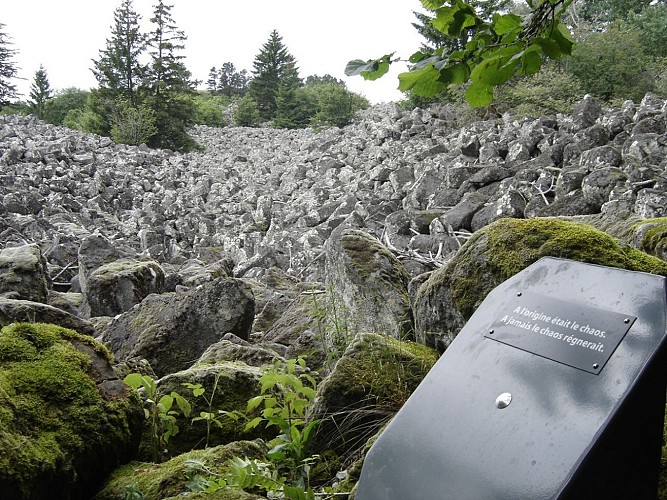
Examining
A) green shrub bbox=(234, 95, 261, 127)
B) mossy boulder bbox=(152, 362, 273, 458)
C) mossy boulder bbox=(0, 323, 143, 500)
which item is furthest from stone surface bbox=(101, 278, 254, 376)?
green shrub bbox=(234, 95, 261, 127)

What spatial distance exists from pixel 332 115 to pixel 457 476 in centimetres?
3138

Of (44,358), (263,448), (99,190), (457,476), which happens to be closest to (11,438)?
(44,358)

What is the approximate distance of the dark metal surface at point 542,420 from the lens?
1.35 metres

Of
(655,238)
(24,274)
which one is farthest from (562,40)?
(24,274)

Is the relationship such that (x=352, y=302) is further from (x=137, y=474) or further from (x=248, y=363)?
(x=137, y=474)

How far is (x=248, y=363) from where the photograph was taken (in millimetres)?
3770

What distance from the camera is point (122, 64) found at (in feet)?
112

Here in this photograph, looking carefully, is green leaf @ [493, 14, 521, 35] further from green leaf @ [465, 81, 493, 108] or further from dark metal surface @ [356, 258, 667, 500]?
dark metal surface @ [356, 258, 667, 500]

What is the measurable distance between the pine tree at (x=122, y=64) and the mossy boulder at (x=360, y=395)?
33.7 meters

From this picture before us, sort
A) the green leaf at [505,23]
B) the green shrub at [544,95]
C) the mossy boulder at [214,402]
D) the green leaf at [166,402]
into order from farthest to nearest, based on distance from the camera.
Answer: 1. the green shrub at [544,95]
2. the mossy boulder at [214,402]
3. the green leaf at [166,402]
4. the green leaf at [505,23]

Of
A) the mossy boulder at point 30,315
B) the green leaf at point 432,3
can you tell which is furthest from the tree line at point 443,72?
the mossy boulder at point 30,315

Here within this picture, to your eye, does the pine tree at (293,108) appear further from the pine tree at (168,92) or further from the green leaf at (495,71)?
the green leaf at (495,71)

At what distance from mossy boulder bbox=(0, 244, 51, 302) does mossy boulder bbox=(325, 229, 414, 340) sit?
154 inches

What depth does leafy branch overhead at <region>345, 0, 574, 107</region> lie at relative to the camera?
5.77ft
